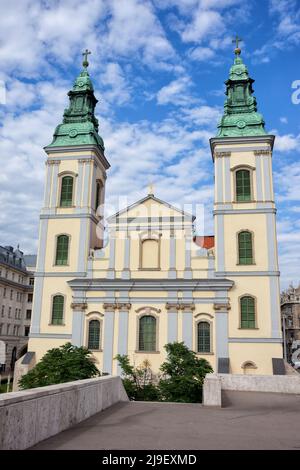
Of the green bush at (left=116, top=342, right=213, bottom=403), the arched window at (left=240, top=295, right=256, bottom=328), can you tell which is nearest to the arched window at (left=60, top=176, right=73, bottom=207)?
the arched window at (left=240, top=295, right=256, bottom=328)

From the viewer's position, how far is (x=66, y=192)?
3253 centimetres

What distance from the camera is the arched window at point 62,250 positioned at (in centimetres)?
3114

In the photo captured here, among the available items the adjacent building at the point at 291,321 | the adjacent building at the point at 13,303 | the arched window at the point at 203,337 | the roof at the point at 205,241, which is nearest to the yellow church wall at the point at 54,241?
the roof at the point at 205,241

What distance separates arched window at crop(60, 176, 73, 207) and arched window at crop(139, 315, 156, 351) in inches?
404

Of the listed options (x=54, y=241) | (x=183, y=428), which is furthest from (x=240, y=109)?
(x=183, y=428)

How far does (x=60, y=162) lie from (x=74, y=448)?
28333 millimetres

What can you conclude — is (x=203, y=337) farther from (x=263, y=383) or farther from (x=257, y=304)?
(x=263, y=383)

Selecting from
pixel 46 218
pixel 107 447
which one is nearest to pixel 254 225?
pixel 46 218

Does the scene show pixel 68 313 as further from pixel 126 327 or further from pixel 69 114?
pixel 69 114

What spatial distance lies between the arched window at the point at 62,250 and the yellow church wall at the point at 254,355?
42.4 feet

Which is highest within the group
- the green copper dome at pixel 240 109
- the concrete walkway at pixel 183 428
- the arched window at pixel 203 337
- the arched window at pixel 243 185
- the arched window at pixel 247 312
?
the green copper dome at pixel 240 109

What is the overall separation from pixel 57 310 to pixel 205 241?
12173 mm

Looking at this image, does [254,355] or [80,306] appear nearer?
[254,355]

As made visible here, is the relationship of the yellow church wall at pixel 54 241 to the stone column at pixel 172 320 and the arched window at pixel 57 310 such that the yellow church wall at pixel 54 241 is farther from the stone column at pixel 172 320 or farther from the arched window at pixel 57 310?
the stone column at pixel 172 320
